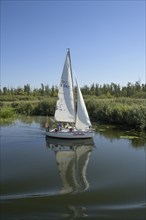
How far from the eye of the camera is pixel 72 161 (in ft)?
72.0

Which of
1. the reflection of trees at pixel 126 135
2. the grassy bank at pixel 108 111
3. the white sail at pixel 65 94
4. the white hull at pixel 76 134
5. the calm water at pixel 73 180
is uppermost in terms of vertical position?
the white sail at pixel 65 94

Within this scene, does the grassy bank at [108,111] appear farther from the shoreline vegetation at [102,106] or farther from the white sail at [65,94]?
the white sail at [65,94]

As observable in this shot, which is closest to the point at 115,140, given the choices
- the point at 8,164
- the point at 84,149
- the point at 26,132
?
the point at 84,149

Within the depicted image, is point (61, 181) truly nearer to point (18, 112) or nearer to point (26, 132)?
point (26, 132)

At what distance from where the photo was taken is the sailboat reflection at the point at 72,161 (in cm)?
1636

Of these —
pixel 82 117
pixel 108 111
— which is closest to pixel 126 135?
pixel 82 117

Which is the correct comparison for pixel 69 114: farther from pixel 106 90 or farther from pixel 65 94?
pixel 106 90

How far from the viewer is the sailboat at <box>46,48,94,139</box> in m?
31.0

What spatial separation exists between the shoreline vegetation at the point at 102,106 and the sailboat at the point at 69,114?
26.6 ft

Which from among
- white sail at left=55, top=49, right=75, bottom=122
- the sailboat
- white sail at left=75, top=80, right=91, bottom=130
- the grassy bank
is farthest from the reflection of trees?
white sail at left=55, top=49, right=75, bottom=122

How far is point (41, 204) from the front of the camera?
13.4 m

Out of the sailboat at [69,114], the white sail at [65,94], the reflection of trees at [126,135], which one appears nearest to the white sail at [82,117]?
the sailboat at [69,114]

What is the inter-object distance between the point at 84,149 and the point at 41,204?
1340cm

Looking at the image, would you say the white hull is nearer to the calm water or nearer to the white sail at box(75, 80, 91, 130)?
the white sail at box(75, 80, 91, 130)
